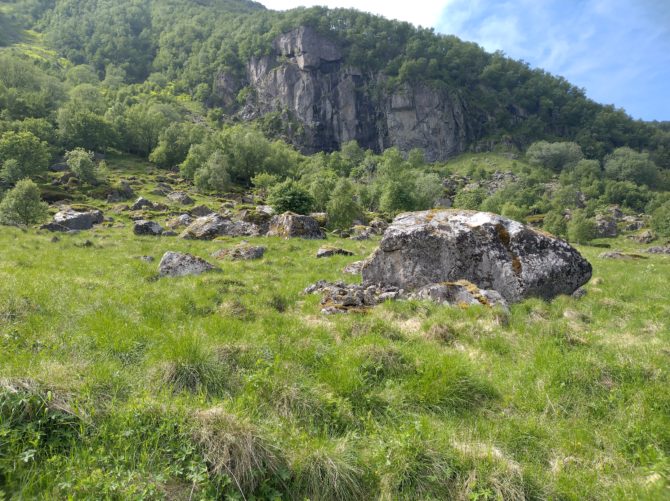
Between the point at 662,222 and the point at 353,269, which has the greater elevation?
the point at 662,222

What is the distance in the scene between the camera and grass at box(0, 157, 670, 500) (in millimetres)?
3539

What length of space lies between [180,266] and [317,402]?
12.1 metres

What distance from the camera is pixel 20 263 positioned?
14.9m

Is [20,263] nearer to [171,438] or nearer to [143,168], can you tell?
[171,438]

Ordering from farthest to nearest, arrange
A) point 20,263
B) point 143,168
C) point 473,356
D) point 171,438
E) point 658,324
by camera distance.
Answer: point 143,168
point 20,263
point 658,324
point 473,356
point 171,438

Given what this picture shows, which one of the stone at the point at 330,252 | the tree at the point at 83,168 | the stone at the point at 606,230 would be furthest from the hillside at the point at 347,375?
the stone at the point at 606,230

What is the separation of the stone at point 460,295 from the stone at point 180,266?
9.55 m

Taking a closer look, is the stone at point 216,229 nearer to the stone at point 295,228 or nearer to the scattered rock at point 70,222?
the stone at point 295,228

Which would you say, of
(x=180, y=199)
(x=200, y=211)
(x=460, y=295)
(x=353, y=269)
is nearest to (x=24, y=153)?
(x=180, y=199)

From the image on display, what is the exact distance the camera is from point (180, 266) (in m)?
A: 15.1

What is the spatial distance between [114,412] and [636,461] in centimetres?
658

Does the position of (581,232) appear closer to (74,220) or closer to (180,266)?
(180,266)

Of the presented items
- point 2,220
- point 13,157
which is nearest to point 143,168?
point 13,157

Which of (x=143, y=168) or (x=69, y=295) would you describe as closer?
(x=69, y=295)
